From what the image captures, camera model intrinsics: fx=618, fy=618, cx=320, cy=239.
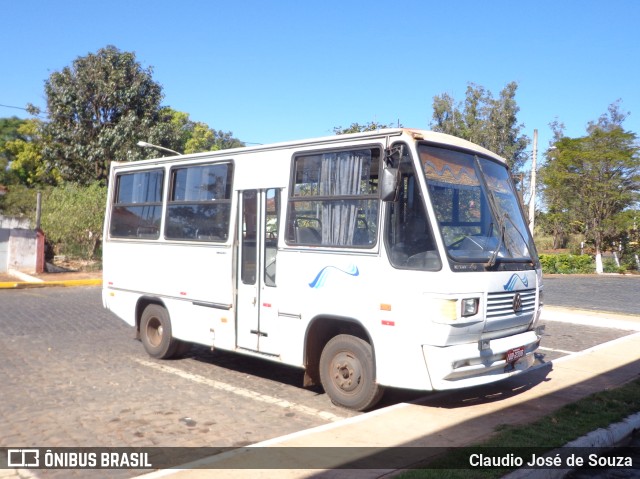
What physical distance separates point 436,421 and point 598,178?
101ft

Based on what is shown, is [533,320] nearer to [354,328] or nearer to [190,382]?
[354,328]

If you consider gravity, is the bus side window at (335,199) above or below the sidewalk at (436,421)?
above

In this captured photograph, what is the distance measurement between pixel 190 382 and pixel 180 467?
3.25m

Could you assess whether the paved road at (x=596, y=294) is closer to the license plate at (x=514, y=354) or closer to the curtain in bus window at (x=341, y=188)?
the license plate at (x=514, y=354)

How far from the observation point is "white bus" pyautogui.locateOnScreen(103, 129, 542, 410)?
6020 millimetres

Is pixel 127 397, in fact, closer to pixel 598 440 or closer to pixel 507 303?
pixel 507 303

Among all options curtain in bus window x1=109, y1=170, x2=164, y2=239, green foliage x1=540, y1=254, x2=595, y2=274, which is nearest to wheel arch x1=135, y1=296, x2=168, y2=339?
curtain in bus window x1=109, y1=170, x2=164, y2=239

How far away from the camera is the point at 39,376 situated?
26.6 ft

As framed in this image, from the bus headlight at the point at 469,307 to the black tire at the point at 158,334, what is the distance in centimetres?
470

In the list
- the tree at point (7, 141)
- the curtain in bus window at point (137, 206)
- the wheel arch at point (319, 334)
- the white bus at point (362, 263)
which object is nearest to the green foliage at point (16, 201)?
the tree at point (7, 141)

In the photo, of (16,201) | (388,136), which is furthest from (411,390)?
(16,201)

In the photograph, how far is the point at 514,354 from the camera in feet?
21.7

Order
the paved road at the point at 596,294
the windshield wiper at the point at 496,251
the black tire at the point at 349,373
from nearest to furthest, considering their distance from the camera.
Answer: the windshield wiper at the point at 496,251, the black tire at the point at 349,373, the paved road at the point at 596,294

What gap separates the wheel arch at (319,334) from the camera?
668 centimetres
